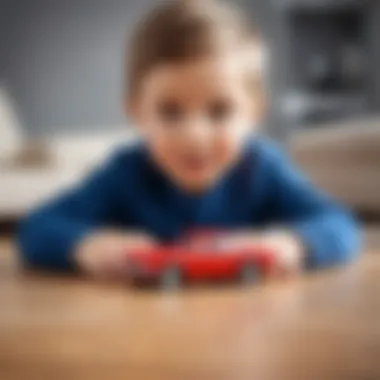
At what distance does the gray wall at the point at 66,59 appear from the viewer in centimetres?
271

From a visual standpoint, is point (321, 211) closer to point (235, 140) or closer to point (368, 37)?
point (235, 140)

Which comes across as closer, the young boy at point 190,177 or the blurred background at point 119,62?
the young boy at point 190,177

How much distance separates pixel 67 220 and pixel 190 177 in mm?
91

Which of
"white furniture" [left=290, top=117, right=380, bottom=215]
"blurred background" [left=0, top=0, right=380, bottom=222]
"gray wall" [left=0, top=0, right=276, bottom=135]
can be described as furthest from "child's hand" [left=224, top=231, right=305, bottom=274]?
"gray wall" [left=0, top=0, right=276, bottom=135]

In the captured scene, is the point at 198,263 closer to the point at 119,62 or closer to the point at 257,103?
the point at 257,103

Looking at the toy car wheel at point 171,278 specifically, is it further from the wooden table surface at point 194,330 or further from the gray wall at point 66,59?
the gray wall at point 66,59

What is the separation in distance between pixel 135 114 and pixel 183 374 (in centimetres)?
32

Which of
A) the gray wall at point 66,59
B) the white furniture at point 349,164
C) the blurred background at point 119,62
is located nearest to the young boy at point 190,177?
the white furniture at point 349,164

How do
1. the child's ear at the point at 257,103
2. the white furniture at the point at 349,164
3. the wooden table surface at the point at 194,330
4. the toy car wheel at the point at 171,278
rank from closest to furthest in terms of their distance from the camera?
the wooden table surface at the point at 194,330 → the toy car wheel at the point at 171,278 → the child's ear at the point at 257,103 → the white furniture at the point at 349,164

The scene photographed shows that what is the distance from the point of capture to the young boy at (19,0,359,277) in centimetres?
58

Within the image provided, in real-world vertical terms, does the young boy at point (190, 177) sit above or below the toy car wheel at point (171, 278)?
above

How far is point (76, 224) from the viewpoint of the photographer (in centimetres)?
62

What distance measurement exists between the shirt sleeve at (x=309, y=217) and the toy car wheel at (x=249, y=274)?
0.06 metres

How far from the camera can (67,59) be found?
8.94ft
